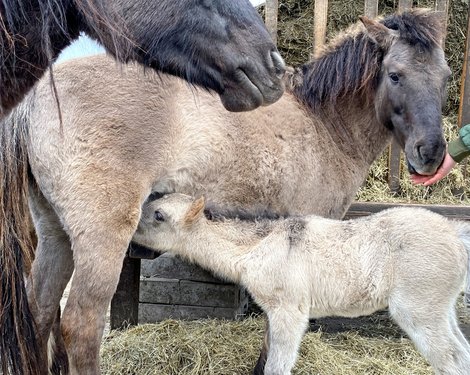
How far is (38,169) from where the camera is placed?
335 centimetres

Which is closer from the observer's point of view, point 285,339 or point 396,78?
point 285,339

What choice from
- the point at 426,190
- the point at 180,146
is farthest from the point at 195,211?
the point at 426,190

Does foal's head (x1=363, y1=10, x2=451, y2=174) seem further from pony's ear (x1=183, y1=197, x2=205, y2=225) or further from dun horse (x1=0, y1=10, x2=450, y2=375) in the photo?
pony's ear (x1=183, y1=197, x2=205, y2=225)

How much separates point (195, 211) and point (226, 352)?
1589 mm

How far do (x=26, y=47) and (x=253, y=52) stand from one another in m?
0.84

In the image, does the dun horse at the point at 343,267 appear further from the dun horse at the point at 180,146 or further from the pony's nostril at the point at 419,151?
the pony's nostril at the point at 419,151

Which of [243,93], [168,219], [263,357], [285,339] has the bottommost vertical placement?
[263,357]

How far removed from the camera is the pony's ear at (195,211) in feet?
11.5

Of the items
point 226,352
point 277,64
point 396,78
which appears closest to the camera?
point 277,64

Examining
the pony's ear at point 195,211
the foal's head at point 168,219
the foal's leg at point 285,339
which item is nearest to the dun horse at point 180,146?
the foal's head at point 168,219

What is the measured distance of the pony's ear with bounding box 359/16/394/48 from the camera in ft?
13.4

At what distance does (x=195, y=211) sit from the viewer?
3.55 meters

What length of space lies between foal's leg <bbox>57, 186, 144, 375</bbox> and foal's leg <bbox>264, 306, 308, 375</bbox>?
0.96 m

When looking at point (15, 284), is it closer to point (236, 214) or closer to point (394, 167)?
point (236, 214)
